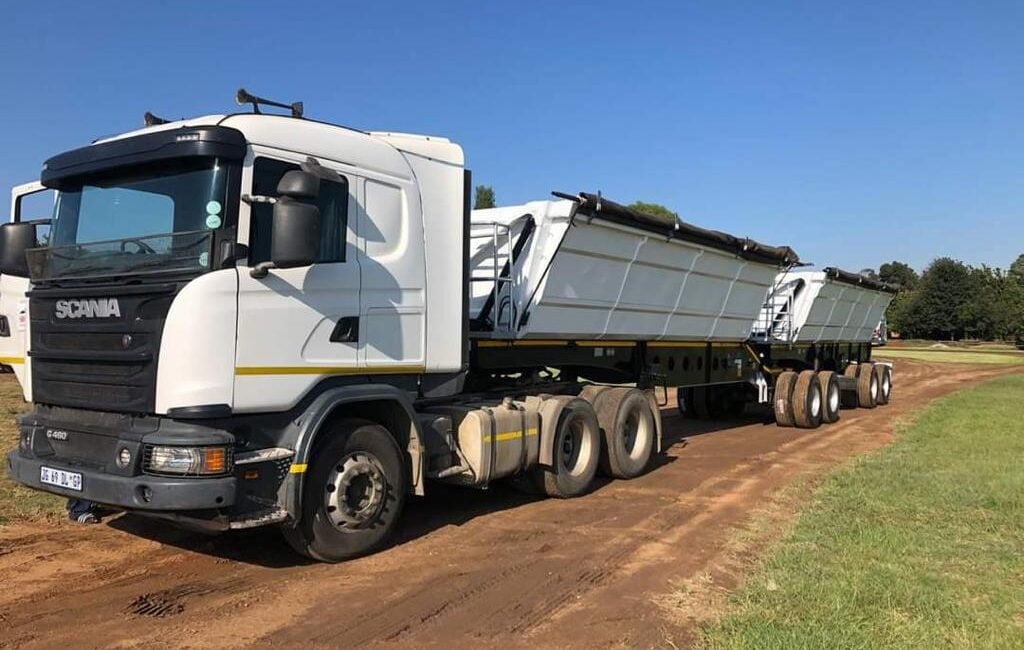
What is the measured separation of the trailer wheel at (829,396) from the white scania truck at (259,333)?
9.68 metres

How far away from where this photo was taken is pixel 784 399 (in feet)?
49.1

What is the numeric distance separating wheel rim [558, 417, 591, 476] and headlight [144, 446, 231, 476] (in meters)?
4.28

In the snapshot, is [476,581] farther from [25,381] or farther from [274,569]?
[25,381]

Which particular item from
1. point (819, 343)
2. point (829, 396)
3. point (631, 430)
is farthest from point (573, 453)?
point (819, 343)

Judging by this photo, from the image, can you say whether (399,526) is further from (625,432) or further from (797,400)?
(797,400)

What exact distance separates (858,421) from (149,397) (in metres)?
14.9

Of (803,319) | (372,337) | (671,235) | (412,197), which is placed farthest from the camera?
(803,319)

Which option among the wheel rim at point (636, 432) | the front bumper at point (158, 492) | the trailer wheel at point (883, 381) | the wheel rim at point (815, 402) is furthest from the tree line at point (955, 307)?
the front bumper at point (158, 492)

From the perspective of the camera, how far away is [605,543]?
6.58 meters

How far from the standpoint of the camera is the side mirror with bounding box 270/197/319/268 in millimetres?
5051

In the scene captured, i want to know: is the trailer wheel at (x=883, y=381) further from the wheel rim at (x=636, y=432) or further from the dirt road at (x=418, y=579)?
the dirt road at (x=418, y=579)

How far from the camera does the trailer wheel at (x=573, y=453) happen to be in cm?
813

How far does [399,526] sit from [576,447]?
2.43 metres

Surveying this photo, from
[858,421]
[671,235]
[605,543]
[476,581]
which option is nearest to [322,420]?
[476,581]
